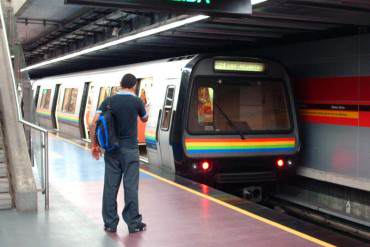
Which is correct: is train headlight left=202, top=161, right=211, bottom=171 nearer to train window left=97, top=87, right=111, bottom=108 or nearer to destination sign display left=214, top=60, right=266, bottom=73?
destination sign display left=214, top=60, right=266, bottom=73

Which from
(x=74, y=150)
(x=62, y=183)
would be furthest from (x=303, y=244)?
(x=74, y=150)

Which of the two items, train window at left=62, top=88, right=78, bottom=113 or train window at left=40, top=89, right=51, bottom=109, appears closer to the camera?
train window at left=62, top=88, right=78, bottom=113

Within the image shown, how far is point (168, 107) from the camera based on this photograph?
385 inches

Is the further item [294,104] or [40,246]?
[294,104]

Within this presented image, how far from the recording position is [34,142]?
870 cm

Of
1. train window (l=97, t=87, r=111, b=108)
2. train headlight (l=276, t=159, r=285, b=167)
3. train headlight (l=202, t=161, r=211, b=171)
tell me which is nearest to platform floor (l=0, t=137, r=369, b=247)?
train headlight (l=202, t=161, r=211, b=171)

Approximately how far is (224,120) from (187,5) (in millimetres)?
3393

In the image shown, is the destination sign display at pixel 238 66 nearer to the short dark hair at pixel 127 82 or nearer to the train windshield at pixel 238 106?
the train windshield at pixel 238 106

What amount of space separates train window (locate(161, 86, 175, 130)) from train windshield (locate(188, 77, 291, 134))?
0.53 meters

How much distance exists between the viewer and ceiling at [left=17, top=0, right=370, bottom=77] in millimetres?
8406

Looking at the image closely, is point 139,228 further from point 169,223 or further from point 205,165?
point 205,165

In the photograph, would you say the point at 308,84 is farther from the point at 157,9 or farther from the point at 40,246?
the point at 40,246

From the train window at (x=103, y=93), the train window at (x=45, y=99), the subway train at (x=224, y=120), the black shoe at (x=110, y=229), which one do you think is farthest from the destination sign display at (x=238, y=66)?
the train window at (x=45, y=99)

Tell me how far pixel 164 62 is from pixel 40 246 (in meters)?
5.83
